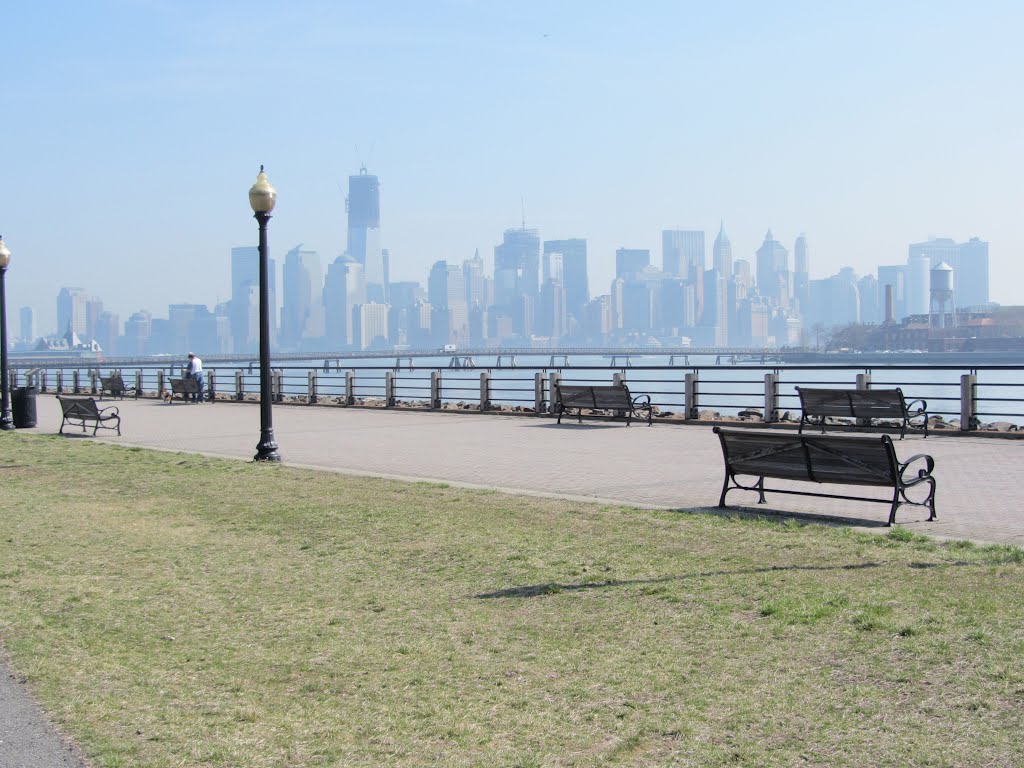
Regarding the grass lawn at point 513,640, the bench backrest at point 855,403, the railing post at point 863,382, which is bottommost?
the grass lawn at point 513,640

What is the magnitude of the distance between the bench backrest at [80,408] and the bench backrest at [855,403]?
13431mm

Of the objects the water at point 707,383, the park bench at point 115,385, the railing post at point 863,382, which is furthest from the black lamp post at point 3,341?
the railing post at point 863,382

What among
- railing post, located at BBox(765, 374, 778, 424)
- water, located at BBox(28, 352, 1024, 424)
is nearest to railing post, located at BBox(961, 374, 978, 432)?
water, located at BBox(28, 352, 1024, 424)

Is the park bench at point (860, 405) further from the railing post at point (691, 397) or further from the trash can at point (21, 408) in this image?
the trash can at point (21, 408)

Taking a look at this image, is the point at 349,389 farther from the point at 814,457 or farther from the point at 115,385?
the point at 814,457

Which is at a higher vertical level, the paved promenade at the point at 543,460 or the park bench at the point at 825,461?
the park bench at the point at 825,461

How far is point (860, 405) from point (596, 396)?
5.50 m

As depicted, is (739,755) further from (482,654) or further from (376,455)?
(376,455)

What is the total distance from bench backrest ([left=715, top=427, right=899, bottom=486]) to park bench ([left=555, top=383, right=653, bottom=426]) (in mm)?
10829

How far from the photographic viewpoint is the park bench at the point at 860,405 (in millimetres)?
18500

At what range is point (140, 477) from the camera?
13.6 m

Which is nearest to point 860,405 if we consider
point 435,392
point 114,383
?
point 435,392

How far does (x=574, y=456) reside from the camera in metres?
16.1

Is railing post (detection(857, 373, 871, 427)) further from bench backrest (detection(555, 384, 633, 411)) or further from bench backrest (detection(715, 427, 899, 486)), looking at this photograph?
bench backrest (detection(715, 427, 899, 486))
